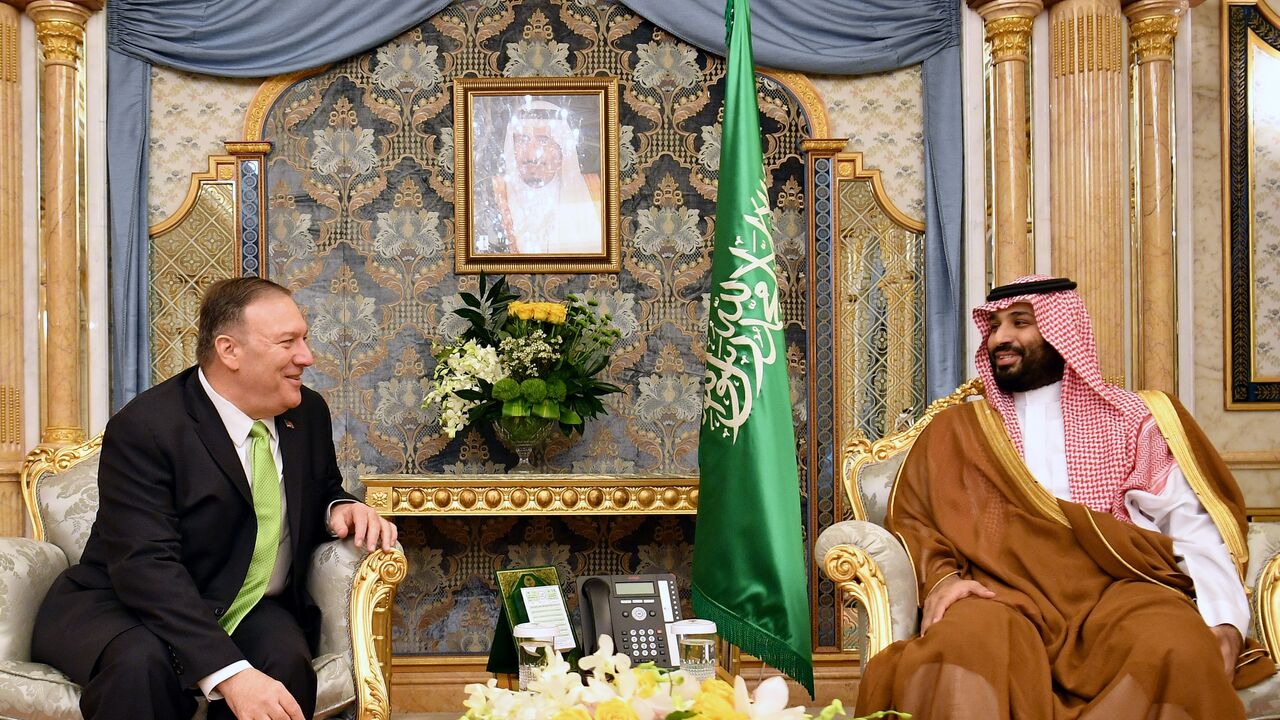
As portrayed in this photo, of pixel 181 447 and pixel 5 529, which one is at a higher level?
pixel 181 447

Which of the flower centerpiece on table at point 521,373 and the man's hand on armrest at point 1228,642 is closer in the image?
the man's hand on armrest at point 1228,642

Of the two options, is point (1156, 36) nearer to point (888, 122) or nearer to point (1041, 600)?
point (888, 122)

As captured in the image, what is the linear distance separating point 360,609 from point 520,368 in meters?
1.34

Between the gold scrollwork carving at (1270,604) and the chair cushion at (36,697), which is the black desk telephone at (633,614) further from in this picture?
the gold scrollwork carving at (1270,604)

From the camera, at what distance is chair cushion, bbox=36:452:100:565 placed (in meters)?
3.05

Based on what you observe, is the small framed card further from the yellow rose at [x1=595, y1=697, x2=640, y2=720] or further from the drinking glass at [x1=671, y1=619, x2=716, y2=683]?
the yellow rose at [x1=595, y1=697, x2=640, y2=720]

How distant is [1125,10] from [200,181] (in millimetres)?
3559

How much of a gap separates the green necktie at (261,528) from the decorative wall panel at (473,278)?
1573mm

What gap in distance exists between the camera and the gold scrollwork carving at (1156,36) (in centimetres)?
401

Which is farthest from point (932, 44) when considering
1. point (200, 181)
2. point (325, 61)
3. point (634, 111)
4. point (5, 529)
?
point (5, 529)

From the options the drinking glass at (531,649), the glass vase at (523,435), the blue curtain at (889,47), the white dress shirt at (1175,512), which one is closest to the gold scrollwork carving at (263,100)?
the blue curtain at (889,47)

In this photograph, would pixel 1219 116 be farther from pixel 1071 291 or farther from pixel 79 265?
pixel 79 265

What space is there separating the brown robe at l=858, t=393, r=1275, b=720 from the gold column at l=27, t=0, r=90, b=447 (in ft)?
9.71

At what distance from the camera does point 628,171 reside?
14.2ft
